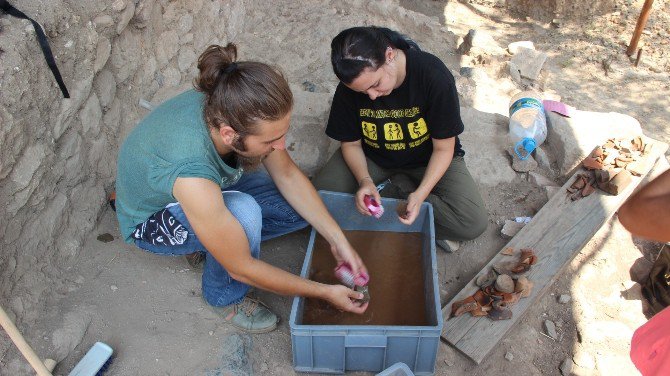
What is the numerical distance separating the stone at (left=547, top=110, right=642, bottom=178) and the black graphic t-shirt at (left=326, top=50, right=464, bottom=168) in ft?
2.85

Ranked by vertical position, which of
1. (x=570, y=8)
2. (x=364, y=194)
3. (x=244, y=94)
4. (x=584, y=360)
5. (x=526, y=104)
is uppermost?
(x=244, y=94)

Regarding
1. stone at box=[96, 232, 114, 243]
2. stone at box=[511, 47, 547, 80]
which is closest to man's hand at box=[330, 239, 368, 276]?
stone at box=[96, 232, 114, 243]

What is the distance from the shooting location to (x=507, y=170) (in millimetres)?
3287

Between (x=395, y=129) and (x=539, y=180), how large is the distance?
45.1 inches

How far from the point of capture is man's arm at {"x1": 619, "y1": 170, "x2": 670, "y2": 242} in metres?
1.31

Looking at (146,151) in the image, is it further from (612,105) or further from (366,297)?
(612,105)

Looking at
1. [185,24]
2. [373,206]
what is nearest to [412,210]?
[373,206]

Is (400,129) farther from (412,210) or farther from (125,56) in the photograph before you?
(125,56)

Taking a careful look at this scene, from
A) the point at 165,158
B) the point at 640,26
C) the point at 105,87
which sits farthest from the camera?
the point at 640,26

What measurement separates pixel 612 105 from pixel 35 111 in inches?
166

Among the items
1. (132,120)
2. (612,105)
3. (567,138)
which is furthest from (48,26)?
(612,105)

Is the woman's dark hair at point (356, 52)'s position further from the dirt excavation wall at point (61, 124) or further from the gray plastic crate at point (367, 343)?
the dirt excavation wall at point (61, 124)

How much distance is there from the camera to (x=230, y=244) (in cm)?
190

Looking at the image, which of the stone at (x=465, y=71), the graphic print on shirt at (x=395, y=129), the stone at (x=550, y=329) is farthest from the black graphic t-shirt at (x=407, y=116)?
the stone at (x=465, y=71)
